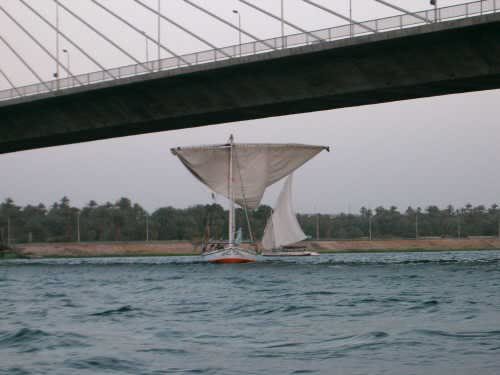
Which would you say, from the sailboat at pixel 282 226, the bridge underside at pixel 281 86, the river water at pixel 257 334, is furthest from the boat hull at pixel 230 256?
the river water at pixel 257 334

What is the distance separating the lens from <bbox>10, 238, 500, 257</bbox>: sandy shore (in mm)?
139500

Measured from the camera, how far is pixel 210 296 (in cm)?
2986

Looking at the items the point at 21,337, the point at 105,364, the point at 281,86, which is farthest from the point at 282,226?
the point at 105,364

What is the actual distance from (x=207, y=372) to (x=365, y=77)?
129 ft

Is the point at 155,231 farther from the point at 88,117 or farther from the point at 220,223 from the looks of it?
the point at 88,117

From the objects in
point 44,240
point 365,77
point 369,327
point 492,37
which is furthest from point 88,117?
point 44,240

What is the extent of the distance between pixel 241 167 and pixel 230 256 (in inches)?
338

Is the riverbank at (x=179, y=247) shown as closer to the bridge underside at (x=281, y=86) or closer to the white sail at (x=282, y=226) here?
the white sail at (x=282, y=226)

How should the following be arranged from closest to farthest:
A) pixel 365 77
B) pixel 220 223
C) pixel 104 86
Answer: pixel 365 77, pixel 104 86, pixel 220 223

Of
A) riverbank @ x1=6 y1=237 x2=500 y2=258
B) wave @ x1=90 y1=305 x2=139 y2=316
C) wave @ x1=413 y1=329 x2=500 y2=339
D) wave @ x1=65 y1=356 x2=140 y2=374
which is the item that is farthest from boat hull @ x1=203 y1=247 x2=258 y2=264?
wave @ x1=65 y1=356 x2=140 y2=374

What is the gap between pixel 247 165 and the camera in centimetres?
8112

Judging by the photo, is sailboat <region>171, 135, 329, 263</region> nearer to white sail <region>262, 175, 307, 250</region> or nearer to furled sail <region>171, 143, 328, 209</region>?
furled sail <region>171, 143, 328, 209</region>

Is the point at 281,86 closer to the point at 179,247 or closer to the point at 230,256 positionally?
the point at 230,256

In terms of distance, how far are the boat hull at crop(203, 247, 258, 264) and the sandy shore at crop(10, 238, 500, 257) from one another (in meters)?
51.6
